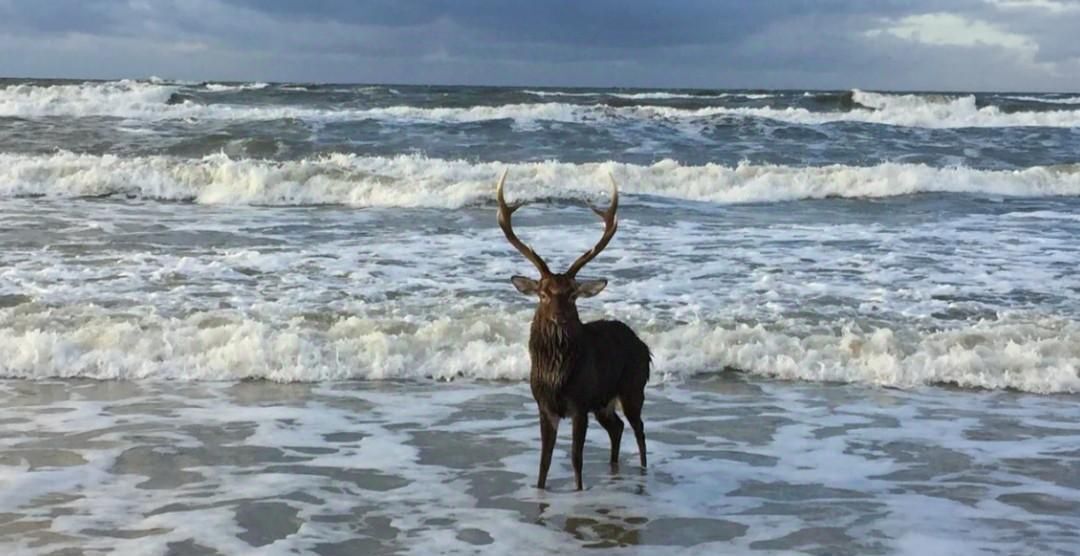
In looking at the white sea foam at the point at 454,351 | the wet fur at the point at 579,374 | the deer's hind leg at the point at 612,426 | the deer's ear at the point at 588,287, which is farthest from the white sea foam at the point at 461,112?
the deer's ear at the point at 588,287

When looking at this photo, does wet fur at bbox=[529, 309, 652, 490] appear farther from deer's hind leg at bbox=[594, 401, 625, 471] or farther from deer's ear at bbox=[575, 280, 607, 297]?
deer's ear at bbox=[575, 280, 607, 297]

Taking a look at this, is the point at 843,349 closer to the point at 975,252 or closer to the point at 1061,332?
the point at 1061,332

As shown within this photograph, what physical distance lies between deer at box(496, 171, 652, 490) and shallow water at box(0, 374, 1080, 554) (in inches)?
15.5

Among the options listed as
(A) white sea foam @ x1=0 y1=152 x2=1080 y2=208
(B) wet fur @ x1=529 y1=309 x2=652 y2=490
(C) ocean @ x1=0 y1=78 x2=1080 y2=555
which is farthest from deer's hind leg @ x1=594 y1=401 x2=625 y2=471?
(A) white sea foam @ x1=0 y1=152 x2=1080 y2=208

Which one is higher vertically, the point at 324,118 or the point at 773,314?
the point at 324,118

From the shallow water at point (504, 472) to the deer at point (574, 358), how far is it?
0.39 m

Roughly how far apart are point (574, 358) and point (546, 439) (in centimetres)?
48

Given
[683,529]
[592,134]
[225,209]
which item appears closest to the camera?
[683,529]

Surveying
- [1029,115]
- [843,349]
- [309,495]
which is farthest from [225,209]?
[1029,115]

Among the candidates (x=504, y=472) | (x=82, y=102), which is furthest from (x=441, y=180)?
(x=82, y=102)

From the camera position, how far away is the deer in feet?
17.5

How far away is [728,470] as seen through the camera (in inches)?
245

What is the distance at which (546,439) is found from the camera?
5672 mm

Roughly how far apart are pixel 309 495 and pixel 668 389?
3265mm
